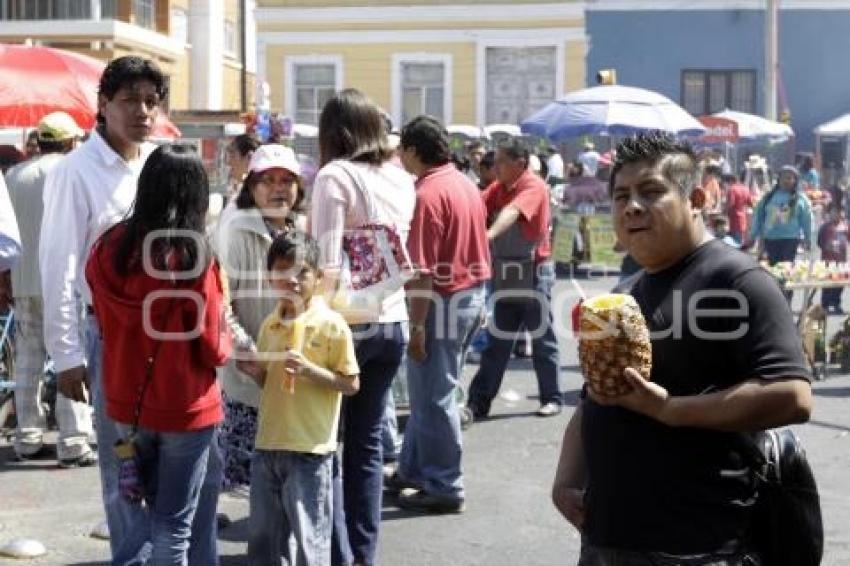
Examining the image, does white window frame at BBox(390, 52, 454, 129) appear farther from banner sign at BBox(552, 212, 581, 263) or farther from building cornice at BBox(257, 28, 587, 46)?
banner sign at BBox(552, 212, 581, 263)

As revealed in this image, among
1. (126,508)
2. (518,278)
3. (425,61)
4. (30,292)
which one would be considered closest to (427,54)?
(425,61)

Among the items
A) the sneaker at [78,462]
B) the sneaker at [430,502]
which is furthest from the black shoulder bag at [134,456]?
the sneaker at [78,462]

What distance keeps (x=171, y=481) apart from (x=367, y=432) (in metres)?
1.28

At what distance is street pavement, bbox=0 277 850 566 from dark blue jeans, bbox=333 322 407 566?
0.51 m

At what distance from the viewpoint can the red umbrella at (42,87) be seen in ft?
38.1

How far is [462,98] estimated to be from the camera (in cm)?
3716

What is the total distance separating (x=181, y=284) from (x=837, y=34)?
33.9 m

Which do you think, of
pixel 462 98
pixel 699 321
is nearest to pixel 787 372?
pixel 699 321

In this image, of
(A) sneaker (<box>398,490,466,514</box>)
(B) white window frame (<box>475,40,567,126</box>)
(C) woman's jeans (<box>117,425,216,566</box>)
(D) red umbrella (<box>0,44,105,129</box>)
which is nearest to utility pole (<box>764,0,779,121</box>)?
(B) white window frame (<box>475,40,567,126</box>)

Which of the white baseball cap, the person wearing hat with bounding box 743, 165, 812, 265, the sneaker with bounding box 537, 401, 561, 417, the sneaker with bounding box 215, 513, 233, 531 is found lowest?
the sneaker with bounding box 215, 513, 233, 531

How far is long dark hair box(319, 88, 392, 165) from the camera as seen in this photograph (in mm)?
5914

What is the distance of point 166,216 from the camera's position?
471 centimetres

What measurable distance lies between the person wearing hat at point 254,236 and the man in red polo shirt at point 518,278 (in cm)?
382

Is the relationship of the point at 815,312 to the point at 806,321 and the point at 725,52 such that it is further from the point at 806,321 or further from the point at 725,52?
the point at 725,52
